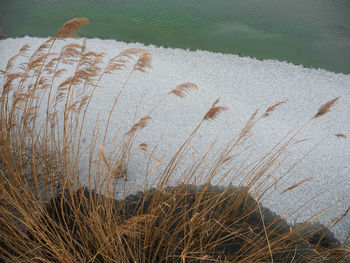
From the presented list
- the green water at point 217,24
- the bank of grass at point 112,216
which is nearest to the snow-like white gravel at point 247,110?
the green water at point 217,24

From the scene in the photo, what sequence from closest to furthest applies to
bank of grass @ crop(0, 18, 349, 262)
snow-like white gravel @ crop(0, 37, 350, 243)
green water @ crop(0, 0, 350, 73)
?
bank of grass @ crop(0, 18, 349, 262) → snow-like white gravel @ crop(0, 37, 350, 243) → green water @ crop(0, 0, 350, 73)

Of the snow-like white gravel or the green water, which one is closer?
the snow-like white gravel

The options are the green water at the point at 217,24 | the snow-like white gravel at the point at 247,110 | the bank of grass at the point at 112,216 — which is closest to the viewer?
the bank of grass at the point at 112,216

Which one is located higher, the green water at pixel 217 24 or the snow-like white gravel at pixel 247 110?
the green water at pixel 217 24

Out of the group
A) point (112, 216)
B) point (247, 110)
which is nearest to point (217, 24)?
point (247, 110)

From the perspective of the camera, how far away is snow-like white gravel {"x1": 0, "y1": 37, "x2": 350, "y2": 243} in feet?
5.77

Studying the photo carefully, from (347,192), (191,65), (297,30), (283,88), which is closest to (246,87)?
(283,88)

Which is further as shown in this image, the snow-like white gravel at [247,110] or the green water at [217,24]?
the green water at [217,24]

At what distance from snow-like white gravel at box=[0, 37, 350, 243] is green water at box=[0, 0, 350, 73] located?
169mm

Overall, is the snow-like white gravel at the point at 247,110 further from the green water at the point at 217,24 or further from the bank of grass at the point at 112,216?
the bank of grass at the point at 112,216

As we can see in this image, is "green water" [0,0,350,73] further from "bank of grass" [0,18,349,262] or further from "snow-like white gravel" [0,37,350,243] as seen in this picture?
"bank of grass" [0,18,349,262]

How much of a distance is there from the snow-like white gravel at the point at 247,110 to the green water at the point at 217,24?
0.17m

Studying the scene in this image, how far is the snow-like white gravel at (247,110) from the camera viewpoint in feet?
5.77

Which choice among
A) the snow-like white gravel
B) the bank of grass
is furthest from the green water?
the bank of grass
